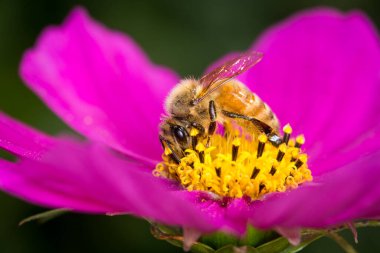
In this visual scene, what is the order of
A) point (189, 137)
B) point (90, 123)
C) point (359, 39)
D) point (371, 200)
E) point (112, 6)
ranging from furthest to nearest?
point (112, 6) → point (359, 39) → point (90, 123) → point (189, 137) → point (371, 200)

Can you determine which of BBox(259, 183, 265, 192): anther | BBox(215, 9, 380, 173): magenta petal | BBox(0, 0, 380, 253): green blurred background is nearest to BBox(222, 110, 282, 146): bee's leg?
BBox(259, 183, 265, 192): anther

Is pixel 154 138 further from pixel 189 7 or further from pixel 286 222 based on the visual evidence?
pixel 189 7

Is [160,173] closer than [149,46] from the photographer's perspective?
Yes

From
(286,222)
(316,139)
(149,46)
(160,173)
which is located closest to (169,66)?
(149,46)

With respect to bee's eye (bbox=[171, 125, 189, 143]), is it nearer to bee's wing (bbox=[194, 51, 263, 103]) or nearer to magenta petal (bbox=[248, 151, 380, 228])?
bee's wing (bbox=[194, 51, 263, 103])

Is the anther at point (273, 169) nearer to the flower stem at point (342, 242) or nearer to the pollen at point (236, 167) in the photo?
the pollen at point (236, 167)

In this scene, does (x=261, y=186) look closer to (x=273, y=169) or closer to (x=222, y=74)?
(x=273, y=169)

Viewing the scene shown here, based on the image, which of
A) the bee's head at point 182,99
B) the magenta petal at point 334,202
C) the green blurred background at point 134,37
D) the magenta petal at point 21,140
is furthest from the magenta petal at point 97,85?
the magenta petal at point 334,202
